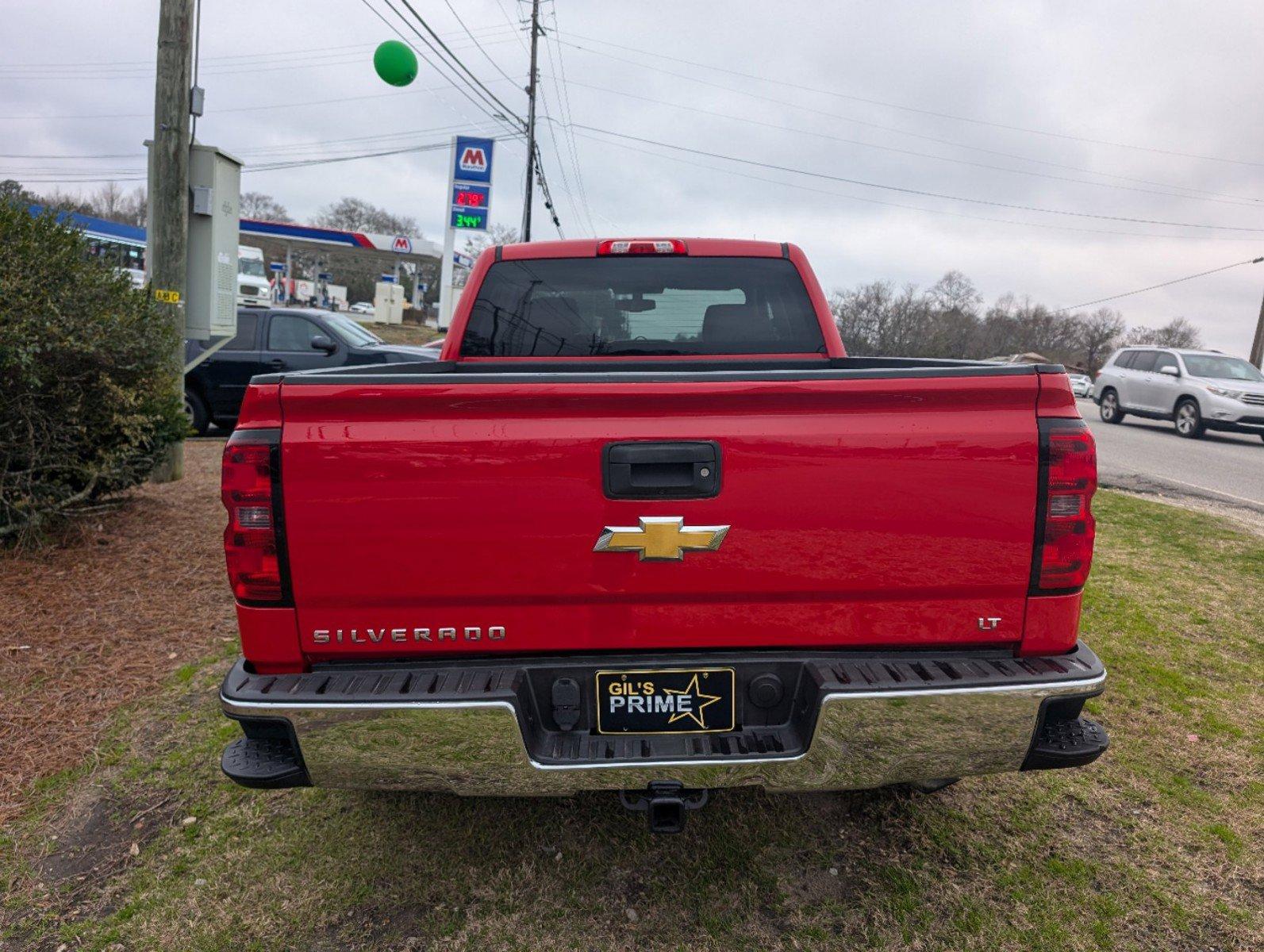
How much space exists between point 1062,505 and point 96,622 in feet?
15.7

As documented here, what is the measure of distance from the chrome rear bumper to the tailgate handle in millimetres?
462

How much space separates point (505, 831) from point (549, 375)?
5.62 ft

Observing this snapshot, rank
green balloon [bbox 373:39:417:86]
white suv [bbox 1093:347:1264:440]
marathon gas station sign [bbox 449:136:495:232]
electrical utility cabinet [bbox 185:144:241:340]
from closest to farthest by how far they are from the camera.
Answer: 1. electrical utility cabinet [bbox 185:144:241:340]
2. green balloon [bbox 373:39:417:86]
3. white suv [bbox 1093:347:1264:440]
4. marathon gas station sign [bbox 449:136:495:232]

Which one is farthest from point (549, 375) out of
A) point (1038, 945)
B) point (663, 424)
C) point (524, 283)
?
point (1038, 945)

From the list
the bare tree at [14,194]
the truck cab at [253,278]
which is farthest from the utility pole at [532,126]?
the bare tree at [14,194]

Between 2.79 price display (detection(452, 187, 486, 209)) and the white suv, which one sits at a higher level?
2.79 price display (detection(452, 187, 486, 209))

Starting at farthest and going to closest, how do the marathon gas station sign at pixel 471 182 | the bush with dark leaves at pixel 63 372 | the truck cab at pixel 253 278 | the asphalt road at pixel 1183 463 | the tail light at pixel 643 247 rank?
1. the truck cab at pixel 253 278
2. the marathon gas station sign at pixel 471 182
3. the asphalt road at pixel 1183 463
4. the bush with dark leaves at pixel 63 372
5. the tail light at pixel 643 247

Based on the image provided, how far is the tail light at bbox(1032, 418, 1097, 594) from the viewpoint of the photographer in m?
2.06

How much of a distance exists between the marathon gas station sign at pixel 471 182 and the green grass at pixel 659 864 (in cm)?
2300

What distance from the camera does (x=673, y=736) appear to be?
2.19m

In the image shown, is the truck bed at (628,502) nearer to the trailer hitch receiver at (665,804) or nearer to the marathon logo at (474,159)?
the trailer hitch receiver at (665,804)

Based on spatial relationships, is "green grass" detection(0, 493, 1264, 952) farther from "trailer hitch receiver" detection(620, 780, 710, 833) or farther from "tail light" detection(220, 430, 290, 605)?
"tail light" detection(220, 430, 290, 605)

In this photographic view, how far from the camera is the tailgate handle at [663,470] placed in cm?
203

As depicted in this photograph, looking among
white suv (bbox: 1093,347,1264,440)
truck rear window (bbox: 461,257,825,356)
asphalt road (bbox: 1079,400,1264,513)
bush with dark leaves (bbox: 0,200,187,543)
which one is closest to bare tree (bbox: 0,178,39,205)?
bush with dark leaves (bbox: 0,200,187,543)
